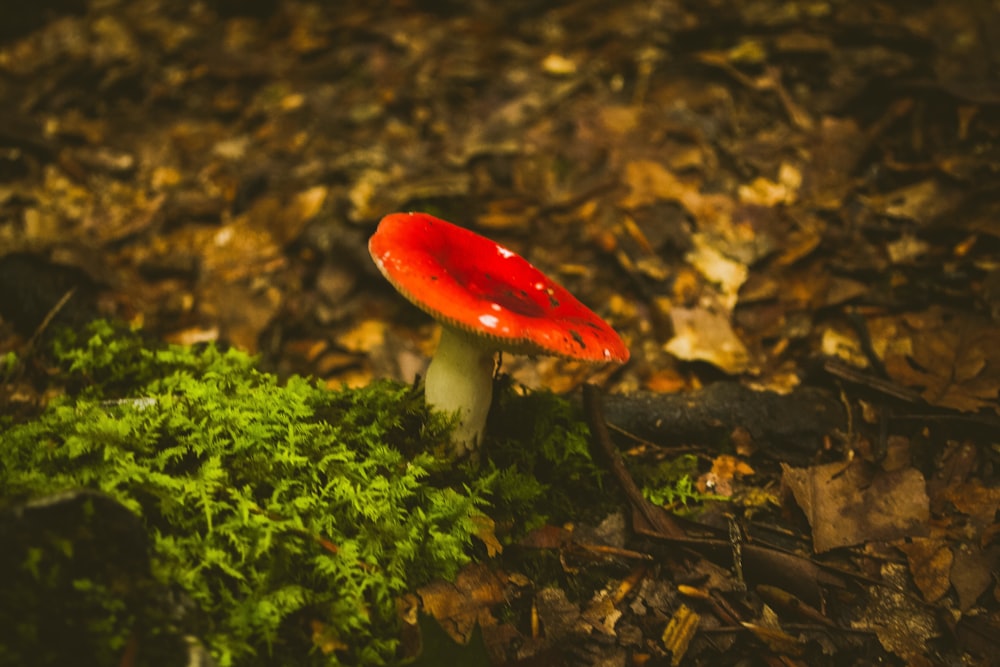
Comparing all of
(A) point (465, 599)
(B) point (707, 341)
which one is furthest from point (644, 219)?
(A) point (465, 599)

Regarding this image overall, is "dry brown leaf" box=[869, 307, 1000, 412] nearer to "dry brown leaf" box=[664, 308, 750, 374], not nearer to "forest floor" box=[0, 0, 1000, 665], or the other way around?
"forest floor" box=[0, 0, 1000, 665]

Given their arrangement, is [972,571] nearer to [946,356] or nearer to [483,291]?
[946,356]

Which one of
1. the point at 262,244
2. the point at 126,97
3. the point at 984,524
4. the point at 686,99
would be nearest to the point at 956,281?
the point at 984,524

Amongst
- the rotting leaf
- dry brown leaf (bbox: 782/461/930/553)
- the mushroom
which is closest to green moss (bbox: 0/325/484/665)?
the mushroom

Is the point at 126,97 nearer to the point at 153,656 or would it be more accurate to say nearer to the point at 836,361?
the point at 153,656

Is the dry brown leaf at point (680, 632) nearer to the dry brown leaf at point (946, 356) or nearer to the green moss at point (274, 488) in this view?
the green moss at point (274, 488)

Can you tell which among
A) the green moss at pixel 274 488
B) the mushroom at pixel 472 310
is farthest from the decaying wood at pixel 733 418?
the mushroom at pixel 472 310
